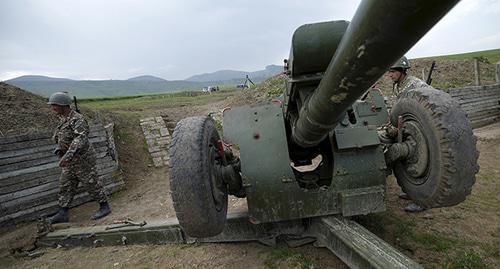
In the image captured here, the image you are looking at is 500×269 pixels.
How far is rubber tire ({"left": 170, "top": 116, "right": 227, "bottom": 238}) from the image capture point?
9.11 feet

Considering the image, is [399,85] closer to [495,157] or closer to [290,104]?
[290,104]

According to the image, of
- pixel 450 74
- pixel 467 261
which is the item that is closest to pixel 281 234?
pixel 467 261

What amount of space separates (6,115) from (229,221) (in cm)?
718

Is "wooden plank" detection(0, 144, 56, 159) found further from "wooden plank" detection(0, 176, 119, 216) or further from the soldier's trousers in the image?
the soldier's trousers

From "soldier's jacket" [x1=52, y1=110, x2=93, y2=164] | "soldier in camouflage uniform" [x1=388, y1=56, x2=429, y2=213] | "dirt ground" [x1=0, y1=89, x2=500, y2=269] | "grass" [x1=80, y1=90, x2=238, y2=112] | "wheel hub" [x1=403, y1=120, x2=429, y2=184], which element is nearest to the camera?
"wheel hub" [x1=403, y1=120, x2=429, y2=184]

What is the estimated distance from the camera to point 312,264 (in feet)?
10.6

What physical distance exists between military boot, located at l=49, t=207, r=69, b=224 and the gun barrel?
544cm

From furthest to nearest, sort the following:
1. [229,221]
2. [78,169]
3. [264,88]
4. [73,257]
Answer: [264,88] < [78,169] < [73,257] < [229,221]

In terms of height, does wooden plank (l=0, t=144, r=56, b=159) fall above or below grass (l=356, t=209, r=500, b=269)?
above

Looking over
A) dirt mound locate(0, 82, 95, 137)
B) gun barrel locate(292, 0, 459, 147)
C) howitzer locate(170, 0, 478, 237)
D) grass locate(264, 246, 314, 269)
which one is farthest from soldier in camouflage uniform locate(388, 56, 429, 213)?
dirt mound locate(0, 82, 95, 137)

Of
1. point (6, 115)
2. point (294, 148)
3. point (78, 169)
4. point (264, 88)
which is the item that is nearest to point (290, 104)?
point (294, 148)

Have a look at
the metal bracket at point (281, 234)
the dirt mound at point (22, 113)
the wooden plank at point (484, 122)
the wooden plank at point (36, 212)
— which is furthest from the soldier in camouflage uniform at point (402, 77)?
the wooden plank at point (484, 122)

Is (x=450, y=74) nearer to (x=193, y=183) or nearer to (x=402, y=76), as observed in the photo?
(x=402, y=76)

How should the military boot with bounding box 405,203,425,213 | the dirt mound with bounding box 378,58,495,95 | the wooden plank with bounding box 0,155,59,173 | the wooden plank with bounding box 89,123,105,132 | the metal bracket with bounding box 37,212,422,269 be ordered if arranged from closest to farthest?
the metal bracket with bounding box 37,212,422,269 → the military boot with bounding box 405,203,425,213 → the wooden plank with bounding box 0,155,59,173 → the wooden plank with bounding box 89,123,105,132 → the dirt mound with bounding box 378,58,495,95
